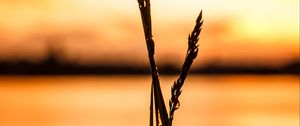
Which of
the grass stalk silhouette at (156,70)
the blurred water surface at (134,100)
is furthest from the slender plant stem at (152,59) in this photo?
the blurred water surface at (134,100)

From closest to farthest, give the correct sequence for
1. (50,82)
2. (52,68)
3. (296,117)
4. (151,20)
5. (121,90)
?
1. (151,20)
2. (296,117)
3. (121,90)
4. (52,68)
5. (50,82)

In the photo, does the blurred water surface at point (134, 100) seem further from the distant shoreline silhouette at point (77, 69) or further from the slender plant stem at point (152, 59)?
the slender plant stem at point (152, 59)

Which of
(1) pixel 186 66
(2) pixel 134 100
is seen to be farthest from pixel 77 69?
(1) pixel 186 66

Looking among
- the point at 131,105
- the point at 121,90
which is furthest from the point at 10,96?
the point at 121,90

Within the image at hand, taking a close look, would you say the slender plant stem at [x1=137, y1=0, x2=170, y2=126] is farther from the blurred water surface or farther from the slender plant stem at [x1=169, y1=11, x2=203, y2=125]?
the blurred water surface

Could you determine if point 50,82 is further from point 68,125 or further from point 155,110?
point 155,110

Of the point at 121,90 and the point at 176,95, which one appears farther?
the point at 121,90
